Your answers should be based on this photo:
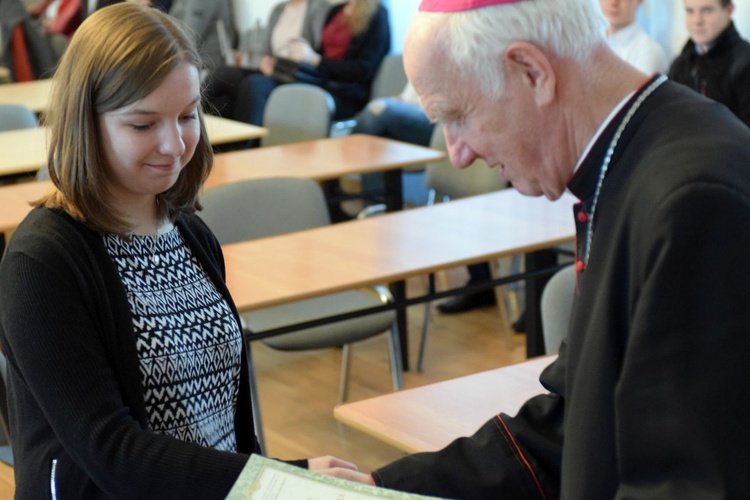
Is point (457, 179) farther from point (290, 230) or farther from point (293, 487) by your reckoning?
point (293, 487)

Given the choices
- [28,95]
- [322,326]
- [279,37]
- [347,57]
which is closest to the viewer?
[322,326]

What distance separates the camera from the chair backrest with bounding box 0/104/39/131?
5.37 meters

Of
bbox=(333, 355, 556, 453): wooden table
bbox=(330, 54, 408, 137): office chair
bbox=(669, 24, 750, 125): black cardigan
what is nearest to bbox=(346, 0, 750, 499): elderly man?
bbox=(333, 355, 556, 453): wooden table

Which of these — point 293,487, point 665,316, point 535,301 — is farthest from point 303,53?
point 665,316

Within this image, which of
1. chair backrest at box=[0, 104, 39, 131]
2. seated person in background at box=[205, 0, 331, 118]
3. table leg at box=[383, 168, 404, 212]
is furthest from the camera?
seated person in background at box=[205, 0, 331, 118]

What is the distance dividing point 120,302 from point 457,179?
10.9 feet

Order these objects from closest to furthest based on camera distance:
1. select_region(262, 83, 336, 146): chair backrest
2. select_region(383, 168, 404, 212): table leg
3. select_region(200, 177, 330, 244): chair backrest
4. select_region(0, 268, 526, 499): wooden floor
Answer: select_region(200, 177, 330, 244): chair backrest
select_region(0, 268, 526, 499): wooden floor
select_region(383, 168, 404, 212): table leg
select_region(262, 83, 336, 146): chair backrest

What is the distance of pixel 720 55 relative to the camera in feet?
15.9

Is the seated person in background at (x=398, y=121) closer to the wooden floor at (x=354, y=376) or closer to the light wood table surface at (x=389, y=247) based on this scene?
the wooden floor at (x=354, y=376)

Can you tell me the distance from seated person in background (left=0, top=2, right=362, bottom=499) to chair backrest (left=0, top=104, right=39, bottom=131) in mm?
3929

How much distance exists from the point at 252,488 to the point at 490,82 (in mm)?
527

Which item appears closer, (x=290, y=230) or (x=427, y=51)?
(x=427, y=51)

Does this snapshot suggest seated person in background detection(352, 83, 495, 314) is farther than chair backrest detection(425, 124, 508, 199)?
Yes

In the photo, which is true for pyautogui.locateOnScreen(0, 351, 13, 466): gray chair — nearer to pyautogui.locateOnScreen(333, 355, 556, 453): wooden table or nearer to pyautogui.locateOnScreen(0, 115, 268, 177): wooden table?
pyautogui.locateOnScreen(333, 355, 556, 453): wooden table
